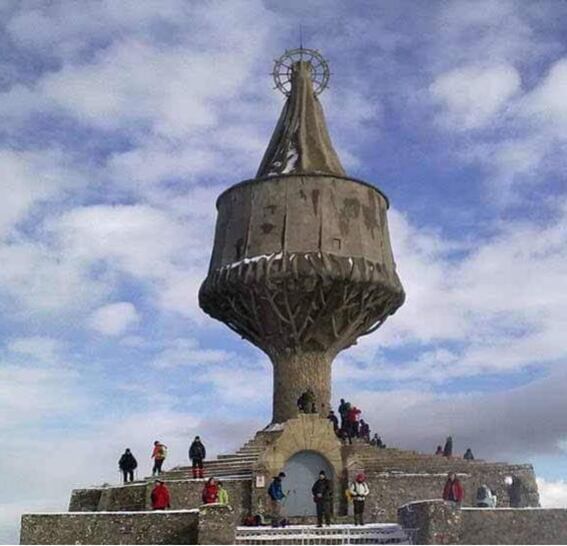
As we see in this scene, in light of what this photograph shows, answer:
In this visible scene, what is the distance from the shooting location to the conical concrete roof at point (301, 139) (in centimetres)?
3656

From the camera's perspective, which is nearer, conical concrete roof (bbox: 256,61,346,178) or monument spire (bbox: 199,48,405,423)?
monument spire (bbox: 199,48,405,423)

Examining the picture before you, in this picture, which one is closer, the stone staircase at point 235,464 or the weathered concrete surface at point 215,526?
the weathered concrete surface at point 215,526

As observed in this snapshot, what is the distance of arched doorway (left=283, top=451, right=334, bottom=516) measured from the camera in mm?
29281

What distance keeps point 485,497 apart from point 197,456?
808 cm

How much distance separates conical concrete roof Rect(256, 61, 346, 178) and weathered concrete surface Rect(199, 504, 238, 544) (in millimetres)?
16755

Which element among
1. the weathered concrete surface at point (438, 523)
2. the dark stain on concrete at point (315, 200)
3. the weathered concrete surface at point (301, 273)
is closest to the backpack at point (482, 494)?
the weathered concrete surface at point (438, 523)

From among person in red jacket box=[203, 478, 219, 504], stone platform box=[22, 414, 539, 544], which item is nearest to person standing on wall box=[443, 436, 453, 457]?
stone platform box=[22, 414, 539, 544]

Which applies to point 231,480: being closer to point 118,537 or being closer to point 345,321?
point 118,537

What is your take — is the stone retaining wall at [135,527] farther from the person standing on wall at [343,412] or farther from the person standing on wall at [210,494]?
the person standing on wall at [343,412]

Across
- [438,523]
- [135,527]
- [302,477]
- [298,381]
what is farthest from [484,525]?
[298,381]

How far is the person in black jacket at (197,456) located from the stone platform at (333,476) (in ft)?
1.36

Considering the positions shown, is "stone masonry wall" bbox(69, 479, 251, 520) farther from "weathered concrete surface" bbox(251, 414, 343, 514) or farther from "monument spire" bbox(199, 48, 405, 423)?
"monument spire" bbox(199, 48, 405, 423)

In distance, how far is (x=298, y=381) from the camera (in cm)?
3475

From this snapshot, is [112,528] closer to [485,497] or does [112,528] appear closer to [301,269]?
[485,497]
